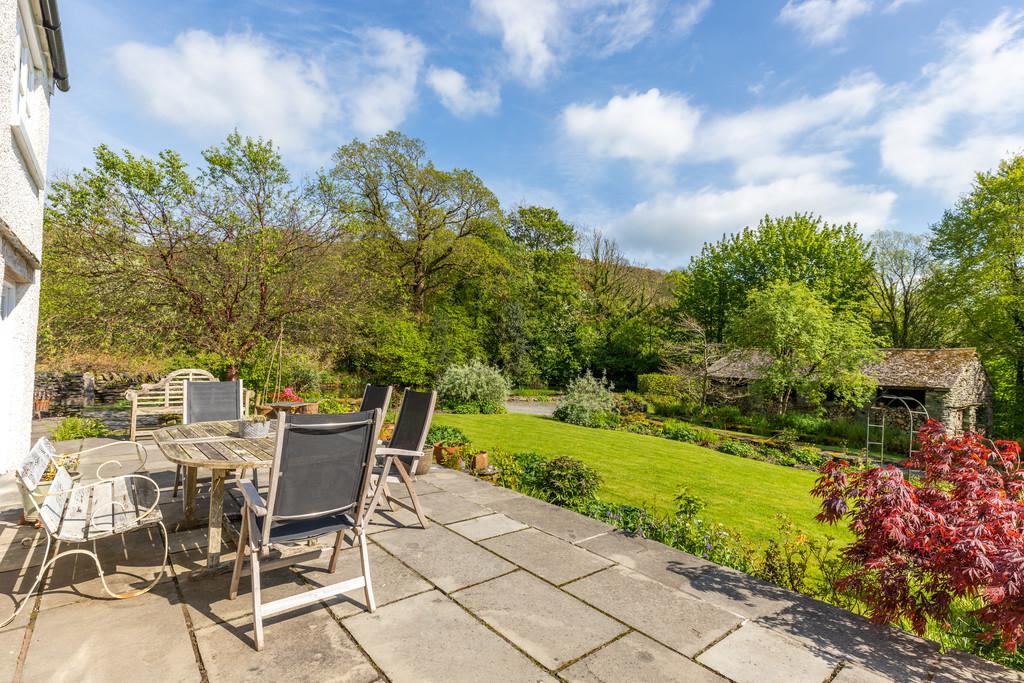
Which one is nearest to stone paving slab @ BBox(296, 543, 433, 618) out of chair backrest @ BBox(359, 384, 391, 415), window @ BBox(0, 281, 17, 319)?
chair backrest @ BBox(359, 384, 391, 415)

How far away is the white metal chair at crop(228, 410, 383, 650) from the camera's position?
7.97 ft

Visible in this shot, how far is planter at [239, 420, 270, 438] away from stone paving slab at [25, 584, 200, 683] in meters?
1.32

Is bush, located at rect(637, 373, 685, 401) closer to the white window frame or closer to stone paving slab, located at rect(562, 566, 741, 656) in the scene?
stone paving slab, located at rect(562, 566, 741, 656)

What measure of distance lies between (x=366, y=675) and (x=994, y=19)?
930 centimetres

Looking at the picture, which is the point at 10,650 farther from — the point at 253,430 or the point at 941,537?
the point at 941,537

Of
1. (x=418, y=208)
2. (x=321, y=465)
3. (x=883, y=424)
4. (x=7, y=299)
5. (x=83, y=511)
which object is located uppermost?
(x=418, y=208)

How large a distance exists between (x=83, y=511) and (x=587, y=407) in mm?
14688

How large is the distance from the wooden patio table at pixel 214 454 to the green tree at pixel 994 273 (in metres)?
25.2

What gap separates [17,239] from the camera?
4645 millimetres

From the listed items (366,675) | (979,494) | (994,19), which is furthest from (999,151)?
(366,675)

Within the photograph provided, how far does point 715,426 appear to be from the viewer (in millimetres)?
18891

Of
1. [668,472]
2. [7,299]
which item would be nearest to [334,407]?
[7,299]

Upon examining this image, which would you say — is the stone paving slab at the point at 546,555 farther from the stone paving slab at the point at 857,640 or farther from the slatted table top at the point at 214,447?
the slatted table top at the point at 214,447

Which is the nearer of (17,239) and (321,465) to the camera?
(321,465)
